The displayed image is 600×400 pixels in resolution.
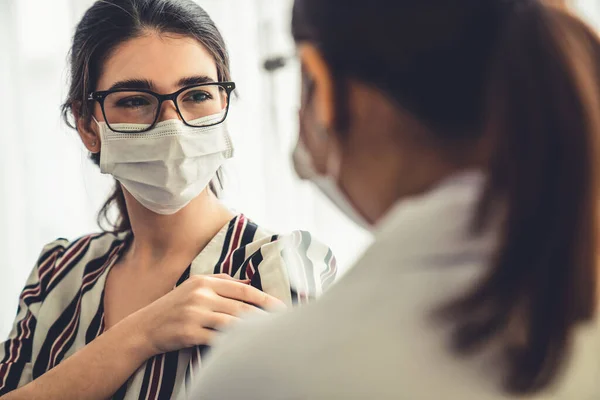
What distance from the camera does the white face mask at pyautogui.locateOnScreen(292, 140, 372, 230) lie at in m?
0.65

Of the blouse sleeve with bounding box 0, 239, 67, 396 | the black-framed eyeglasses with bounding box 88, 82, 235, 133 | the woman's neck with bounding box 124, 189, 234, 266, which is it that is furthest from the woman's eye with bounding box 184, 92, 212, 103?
the blouse sleeve with bounding box 0, 239, 67, 396

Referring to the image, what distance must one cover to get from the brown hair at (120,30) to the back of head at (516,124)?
2.71 feet

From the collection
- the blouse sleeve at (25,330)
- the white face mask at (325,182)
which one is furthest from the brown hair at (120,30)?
the white face mask at (325,182)

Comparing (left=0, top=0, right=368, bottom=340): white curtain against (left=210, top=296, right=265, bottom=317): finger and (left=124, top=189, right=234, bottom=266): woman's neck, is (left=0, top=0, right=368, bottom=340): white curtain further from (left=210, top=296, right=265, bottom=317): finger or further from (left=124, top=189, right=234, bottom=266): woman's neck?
(left=210, top=296, right=265, bottom=317): finger

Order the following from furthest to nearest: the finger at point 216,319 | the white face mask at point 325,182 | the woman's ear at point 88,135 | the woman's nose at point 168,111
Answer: the woman's ear at point 88,135
the woman's nose at point 168,111
the finger at point 216,319
the white face mask at point 325,182

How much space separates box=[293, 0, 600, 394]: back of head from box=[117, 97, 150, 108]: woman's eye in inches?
30.9

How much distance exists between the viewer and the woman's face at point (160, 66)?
1.24 m

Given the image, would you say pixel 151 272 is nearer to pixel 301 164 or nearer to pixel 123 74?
pixel 123 74

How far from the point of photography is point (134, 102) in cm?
127

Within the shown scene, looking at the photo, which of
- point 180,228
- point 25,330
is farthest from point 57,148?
point 180,228

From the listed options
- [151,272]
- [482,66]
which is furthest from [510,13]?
[151,272]

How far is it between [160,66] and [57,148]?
60.7 inches

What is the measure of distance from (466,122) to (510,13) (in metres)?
0.09

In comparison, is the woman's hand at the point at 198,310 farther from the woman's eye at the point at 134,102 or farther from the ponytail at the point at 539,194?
the ponytail at the point at 539,194
